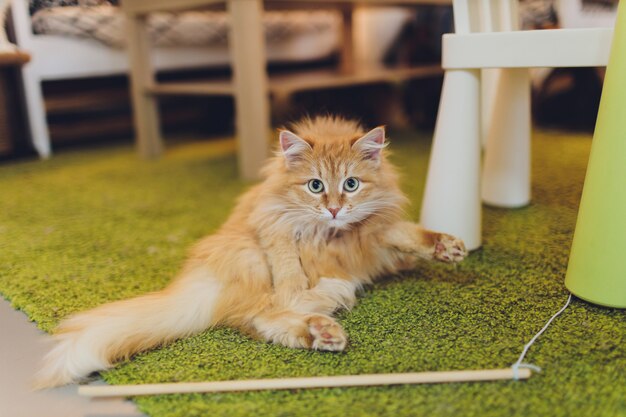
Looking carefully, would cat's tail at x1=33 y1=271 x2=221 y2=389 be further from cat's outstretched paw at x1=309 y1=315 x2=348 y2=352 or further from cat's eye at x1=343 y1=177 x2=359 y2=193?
cat's eye at x1=343 y1=177 x2=359 y2=193

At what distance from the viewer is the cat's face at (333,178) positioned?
107 cm

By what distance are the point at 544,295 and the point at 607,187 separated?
10.3 inches

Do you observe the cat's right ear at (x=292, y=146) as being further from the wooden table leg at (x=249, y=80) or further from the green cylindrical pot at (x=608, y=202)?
the wooden table leg at (x=249, y=80)

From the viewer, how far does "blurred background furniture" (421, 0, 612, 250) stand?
1091mm

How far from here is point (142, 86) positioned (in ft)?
8.58

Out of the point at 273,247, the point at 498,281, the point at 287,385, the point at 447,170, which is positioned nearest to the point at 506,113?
the point at 447,170

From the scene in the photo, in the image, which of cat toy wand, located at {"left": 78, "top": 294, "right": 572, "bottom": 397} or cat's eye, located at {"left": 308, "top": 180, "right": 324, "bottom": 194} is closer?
cat toy wand, located at {"left": 78, "top": 294, "right": 572, "bottom": 397}

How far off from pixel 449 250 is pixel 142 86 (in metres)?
2.04

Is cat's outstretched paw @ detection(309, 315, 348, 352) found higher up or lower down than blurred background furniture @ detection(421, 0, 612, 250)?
lower down

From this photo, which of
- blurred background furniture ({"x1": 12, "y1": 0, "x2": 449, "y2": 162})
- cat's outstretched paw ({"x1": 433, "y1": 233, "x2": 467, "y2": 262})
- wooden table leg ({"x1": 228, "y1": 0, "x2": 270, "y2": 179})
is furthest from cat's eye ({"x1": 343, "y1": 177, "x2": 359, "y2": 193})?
blurred background furniture ({"x1": 12, "y1": 0, "x2": 449, "y2": 162})

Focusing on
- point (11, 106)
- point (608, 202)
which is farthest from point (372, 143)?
point (11, 106)

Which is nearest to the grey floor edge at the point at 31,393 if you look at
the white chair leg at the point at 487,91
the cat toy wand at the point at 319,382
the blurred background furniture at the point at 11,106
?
the cat toy wand at the point at 319,382

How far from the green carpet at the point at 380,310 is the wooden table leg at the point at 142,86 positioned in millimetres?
673

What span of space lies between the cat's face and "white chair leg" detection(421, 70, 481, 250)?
0.89 feet
